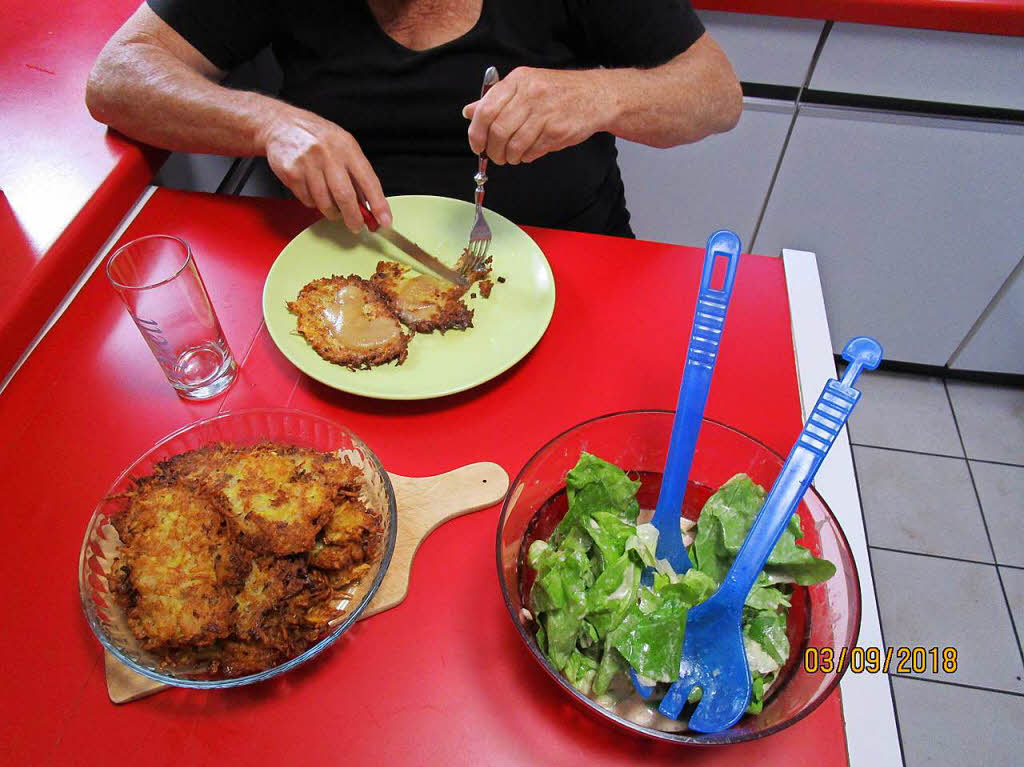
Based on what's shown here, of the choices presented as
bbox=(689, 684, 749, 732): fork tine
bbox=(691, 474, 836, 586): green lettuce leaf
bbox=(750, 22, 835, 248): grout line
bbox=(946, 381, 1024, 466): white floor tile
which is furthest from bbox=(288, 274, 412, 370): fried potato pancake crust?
bbox=(946, 381, 1024, 466): white floor tile

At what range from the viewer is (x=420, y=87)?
1268 millimetres

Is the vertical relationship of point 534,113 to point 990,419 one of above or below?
above

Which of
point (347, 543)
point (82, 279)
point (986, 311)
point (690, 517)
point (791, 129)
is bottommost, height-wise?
point (986, 311)

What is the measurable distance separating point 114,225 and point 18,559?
0.62 m

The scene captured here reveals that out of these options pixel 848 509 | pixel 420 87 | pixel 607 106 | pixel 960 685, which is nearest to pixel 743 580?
pixel 848 509

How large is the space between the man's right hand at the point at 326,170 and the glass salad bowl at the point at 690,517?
54 centimetres

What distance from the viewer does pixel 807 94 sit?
1.72 meters

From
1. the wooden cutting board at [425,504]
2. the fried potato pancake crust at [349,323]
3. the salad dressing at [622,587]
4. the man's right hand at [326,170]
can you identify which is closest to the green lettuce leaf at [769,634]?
the salad dressing at [622,587]

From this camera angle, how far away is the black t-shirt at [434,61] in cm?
126

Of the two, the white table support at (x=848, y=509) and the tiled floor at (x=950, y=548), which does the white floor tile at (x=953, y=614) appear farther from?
the white table support at (x=848, y=509)

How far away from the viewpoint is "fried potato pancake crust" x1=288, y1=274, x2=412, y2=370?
979 mm

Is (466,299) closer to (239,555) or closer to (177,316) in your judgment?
(177,316)

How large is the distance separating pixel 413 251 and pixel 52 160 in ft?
2.23
